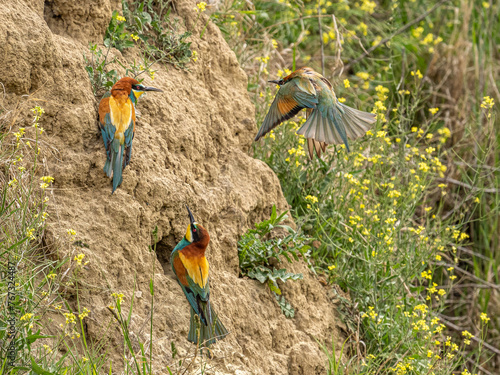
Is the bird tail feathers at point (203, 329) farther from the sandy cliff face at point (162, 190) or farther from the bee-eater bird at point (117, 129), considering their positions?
the bee-eater bird at point (117, 129)

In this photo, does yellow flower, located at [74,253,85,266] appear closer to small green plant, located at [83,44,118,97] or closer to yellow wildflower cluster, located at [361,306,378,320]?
small green plant, located at [83,44,118,97]

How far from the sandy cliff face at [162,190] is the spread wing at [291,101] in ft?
1.23

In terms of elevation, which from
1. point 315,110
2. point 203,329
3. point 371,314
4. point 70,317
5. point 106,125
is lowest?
point 371,314

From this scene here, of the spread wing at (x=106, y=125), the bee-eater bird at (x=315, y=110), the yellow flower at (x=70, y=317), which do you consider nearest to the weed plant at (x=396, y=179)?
the bee-eater bird at (x=315, y=110)

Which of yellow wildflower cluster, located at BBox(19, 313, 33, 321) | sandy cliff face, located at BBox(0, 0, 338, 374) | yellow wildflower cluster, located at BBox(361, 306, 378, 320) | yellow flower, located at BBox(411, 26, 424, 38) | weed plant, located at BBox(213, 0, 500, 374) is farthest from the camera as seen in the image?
yellow flower, located at BBox(411, 26, 424, 38)

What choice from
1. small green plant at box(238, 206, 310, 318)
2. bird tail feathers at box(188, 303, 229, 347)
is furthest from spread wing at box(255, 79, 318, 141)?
bird tail feathers at box(188, 303, 229, 347)

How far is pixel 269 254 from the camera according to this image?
3439 mm

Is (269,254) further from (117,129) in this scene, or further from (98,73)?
(98,73)

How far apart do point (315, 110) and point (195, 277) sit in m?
1.13

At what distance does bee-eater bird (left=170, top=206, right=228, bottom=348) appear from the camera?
109 inches

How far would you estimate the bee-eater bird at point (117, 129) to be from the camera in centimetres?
280

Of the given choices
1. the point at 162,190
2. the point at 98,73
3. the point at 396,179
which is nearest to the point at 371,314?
the point at 396,179

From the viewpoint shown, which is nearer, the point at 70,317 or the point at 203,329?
the point at 70,317

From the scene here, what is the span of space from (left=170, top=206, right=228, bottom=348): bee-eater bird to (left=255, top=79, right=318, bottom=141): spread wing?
752mm
